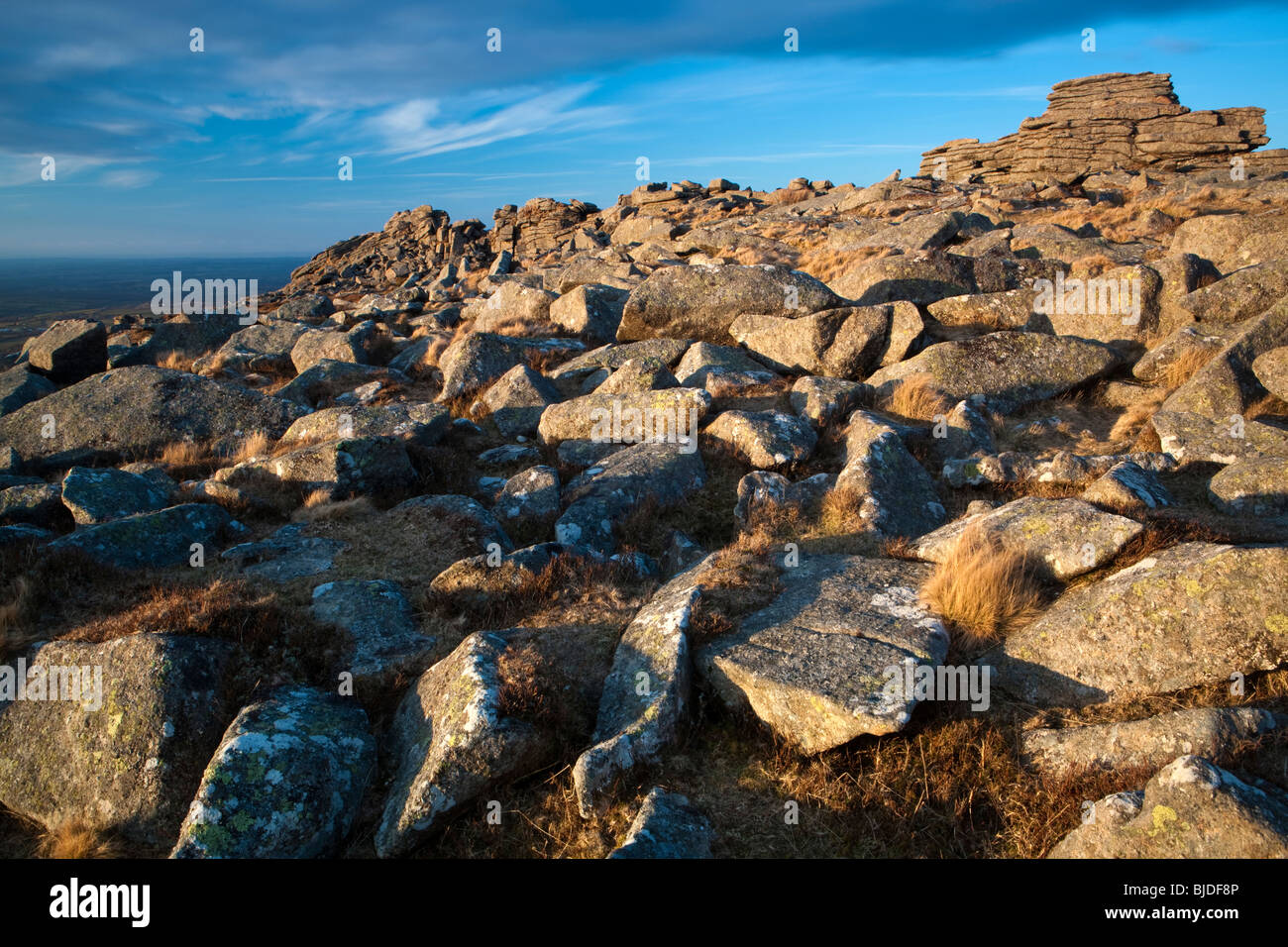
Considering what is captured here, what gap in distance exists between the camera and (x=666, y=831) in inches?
208

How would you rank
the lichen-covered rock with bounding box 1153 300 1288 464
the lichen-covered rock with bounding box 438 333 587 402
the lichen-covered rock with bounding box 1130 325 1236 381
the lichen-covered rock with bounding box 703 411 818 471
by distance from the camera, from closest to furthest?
1. the lichen-covered rock with bounding box 1153 300 1288 464
2. the lichen-covered rock with bounding box 703 411 818 471
3. the lichen-covered rock with bounding box 1130 325 1236 381
4. the lichen-covered rock with bounding box 438 333 587 402

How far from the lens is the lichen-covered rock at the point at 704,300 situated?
744 inches

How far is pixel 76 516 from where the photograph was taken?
1106 cm

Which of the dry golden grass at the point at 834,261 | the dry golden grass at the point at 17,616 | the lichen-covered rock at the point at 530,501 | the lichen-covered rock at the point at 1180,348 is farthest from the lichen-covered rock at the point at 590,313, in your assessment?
the dry golden grass at the point at 17,616

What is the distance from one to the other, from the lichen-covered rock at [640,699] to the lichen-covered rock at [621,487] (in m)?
3.53

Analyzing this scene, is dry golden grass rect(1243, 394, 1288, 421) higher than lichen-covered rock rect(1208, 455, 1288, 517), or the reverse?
dry golden grass rect(1243, 394, 1288, 421)

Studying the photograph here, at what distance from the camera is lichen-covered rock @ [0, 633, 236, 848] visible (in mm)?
6199

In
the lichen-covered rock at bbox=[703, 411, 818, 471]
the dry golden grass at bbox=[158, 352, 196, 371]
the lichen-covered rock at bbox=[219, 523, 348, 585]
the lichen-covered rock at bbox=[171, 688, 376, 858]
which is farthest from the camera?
the dry golden grass at bbox=[158, 352, 196, 371]

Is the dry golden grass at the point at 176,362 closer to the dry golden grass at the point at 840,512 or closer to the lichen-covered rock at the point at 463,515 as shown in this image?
the lichen-covered rock at the point at 463,515

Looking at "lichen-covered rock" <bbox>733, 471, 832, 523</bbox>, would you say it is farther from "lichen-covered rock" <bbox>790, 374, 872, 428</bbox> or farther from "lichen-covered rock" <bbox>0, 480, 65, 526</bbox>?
"lichen-covered rock" <bbox>0, 480, 65, 526</bbox>

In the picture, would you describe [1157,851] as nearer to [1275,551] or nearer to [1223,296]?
[1275,551]

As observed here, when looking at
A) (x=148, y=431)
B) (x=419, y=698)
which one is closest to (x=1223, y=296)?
(x=419, y=698)

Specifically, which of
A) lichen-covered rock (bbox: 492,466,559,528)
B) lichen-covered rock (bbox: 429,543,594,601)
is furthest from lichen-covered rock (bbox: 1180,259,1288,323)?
lichen-covered rock (bbox: 429,543,594,601)

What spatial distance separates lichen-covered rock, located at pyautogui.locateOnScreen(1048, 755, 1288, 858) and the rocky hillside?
2 cm
